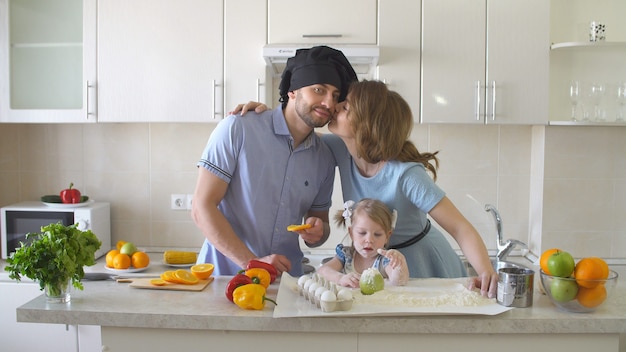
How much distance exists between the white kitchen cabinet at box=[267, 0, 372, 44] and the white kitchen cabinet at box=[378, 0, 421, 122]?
2.4 inches

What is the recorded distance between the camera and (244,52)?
2715 mm

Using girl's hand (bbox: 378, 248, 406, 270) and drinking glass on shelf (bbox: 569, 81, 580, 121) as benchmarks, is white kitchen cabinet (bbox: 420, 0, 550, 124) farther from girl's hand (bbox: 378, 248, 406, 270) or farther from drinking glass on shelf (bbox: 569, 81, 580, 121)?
girl's hand (bbox: 378, 248, 406, 270)

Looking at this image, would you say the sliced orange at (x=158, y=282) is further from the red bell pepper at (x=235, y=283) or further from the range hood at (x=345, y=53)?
the range hood at (x=345, y=53)

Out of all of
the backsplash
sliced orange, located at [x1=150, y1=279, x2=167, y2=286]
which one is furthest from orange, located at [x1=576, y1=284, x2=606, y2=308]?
the backsplash

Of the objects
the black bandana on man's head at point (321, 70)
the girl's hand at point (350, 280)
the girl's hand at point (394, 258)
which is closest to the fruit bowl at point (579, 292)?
the girl's hand at point (394, 258)

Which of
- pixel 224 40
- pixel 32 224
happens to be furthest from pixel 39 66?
pixel 224 40

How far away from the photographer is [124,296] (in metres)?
1.45

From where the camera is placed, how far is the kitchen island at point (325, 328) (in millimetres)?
1304

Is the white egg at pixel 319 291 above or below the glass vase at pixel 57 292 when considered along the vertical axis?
above

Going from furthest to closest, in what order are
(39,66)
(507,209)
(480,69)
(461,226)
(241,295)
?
1. (507,209)
2. (39,66)
3. (480,69)
4. (461,226)
5. (241,295)

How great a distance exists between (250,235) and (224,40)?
1.18 m

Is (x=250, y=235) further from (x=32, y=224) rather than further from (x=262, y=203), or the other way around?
(x=32, y=224)

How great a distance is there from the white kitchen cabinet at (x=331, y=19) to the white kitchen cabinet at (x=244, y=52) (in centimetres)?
11

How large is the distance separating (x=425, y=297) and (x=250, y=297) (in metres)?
0.42
